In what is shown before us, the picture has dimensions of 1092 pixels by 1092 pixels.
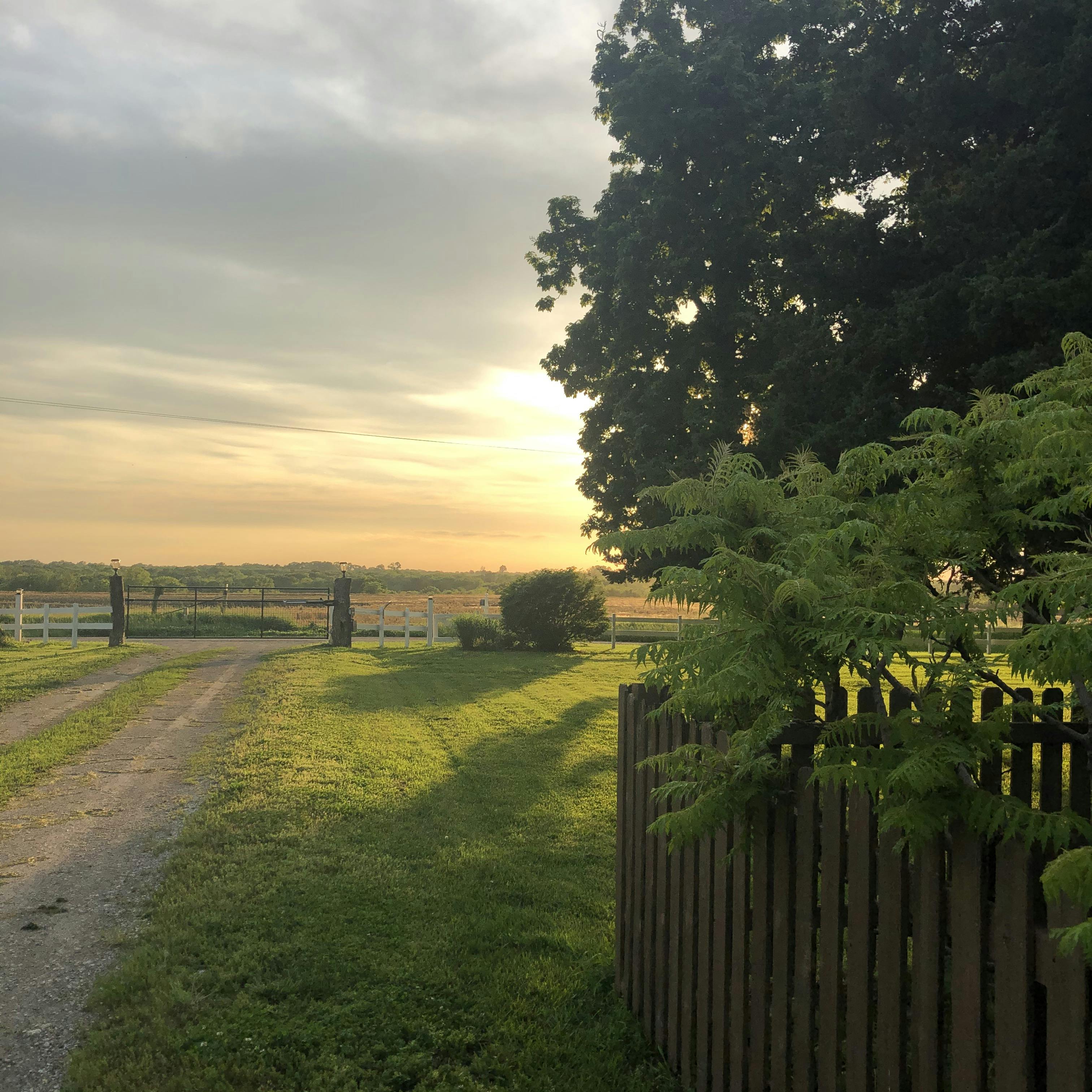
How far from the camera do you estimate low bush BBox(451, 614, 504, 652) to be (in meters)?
23.8

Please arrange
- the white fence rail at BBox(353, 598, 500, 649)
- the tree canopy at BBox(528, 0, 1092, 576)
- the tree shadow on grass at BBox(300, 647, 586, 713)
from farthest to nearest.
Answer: the white fence rail at BBox(353, 598, 500, 649), the tree shadow on grass at BBox(300, 647, 586, 713), the tree canopy at BBox(528, 0, 1092, 576)

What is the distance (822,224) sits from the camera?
1223cm

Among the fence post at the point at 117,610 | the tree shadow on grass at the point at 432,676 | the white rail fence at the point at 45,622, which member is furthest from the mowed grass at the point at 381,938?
the white rail fence at the point at 45,622

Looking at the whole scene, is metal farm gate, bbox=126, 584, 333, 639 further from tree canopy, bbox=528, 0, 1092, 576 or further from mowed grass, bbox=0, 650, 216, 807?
tree canopy, bbox=528, 0, 1092, 576

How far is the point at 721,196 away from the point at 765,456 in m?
4.54

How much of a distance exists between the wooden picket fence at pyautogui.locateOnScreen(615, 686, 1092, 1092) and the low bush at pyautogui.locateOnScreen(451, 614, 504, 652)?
1988 centimetres

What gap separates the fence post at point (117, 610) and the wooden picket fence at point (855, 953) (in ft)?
71.2

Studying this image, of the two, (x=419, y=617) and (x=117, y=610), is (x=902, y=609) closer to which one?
(x=117, y=610)

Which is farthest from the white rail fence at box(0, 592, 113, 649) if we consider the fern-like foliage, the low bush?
the fern-like foliage

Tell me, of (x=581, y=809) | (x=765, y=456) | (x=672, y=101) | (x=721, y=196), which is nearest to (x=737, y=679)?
(x=581, y=809)

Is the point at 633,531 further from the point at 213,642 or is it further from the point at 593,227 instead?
the point at 213,642

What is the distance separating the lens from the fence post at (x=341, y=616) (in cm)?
2352

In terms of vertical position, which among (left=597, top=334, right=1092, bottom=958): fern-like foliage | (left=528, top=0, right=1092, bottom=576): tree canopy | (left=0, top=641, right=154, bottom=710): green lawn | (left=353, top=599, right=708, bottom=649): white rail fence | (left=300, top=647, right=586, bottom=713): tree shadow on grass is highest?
(left=528, top=0, right=1092, bottom=576): tree canopy

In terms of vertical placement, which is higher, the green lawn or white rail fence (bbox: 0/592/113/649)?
white rail fence (bbox: 0/592/113/649)
